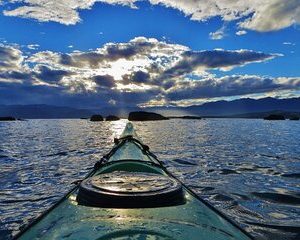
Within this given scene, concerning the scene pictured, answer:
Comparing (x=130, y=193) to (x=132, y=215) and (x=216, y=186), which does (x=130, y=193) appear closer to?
(x=132, y=215)

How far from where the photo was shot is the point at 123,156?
10883 mm

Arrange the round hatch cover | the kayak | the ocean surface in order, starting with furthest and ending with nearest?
1. the ocean surface
2. the round hatch cover
3. the kayak

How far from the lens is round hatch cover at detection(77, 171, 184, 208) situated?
4438 mm

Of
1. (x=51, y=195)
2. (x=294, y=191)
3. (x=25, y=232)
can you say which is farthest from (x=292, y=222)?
(x=51, y=195)

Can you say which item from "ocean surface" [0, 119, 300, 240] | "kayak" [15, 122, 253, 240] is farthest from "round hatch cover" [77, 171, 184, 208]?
"ocean surface" [0, 119, 300, 240]

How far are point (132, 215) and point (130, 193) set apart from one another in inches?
21.3

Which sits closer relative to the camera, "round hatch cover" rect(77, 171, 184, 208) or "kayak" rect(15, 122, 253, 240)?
"kayak" rect(15, 122, 253, 240)

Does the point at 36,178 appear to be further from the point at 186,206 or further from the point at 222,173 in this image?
the point at 186,206

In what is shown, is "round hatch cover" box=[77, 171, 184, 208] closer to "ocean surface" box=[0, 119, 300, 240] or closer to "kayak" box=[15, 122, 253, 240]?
"kayak" box=[15, 122, 253, 240]

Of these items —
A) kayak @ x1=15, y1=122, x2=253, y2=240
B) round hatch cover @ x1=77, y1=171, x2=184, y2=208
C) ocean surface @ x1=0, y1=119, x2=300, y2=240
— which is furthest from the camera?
ocean surface @ x1=0, y1=119, x2=300, y2=240

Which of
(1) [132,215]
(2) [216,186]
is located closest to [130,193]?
(1) [132,215]

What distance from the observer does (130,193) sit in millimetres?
4562

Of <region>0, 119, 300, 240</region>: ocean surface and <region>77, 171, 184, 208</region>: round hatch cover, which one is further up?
<region>77, 171, 184, 208</region>: round hatch cover

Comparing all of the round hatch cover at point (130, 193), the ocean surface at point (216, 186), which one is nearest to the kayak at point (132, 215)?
the round hatch cover at point (130, 193)
